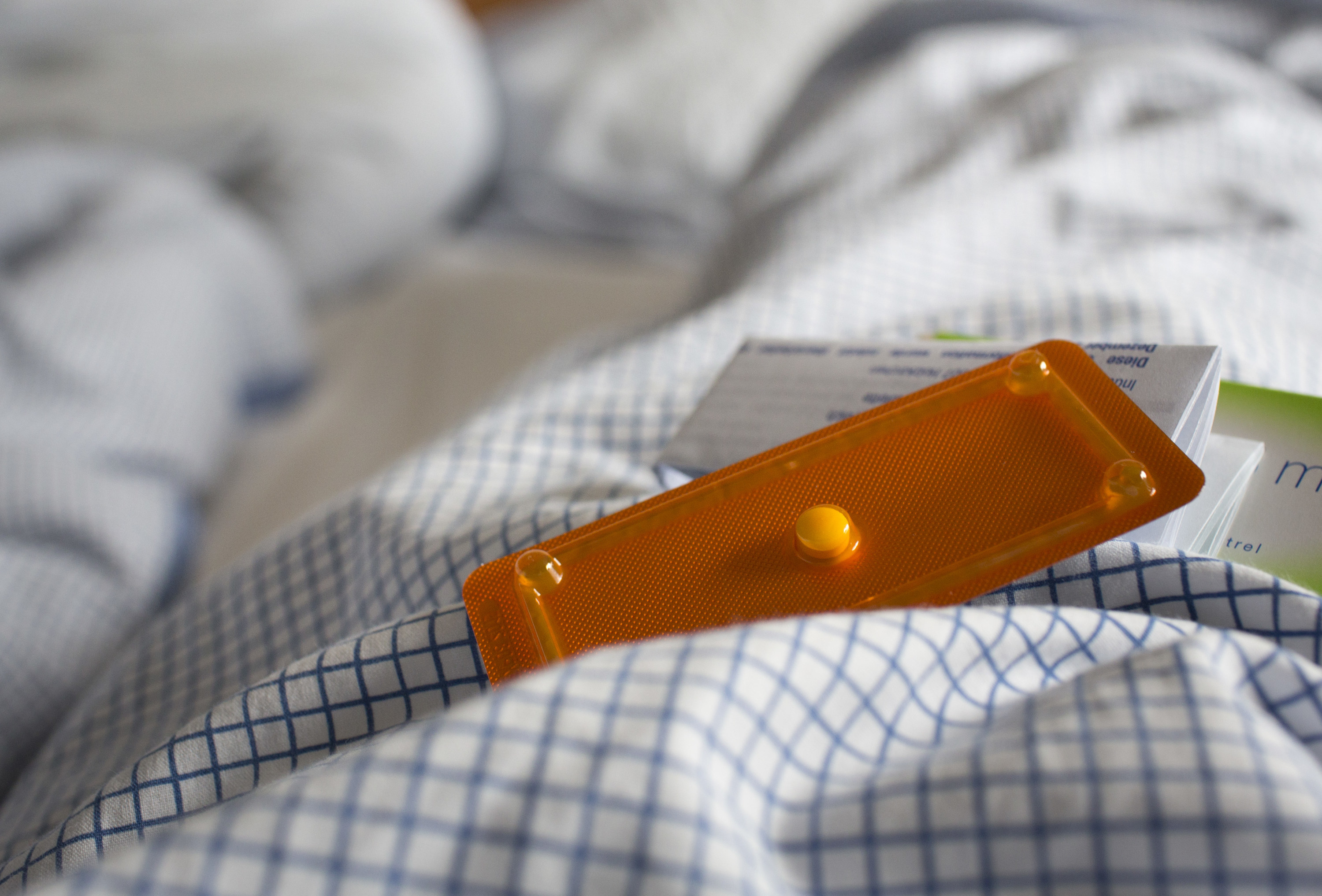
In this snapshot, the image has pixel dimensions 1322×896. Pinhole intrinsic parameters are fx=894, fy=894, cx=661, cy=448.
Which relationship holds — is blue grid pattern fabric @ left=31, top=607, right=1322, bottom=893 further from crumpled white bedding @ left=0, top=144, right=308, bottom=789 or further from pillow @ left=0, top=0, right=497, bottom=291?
pillow @ left=0, top=0, right=497, bottom=291

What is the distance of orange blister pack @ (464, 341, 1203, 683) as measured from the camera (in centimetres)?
27

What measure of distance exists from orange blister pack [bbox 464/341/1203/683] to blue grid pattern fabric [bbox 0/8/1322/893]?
25 mm

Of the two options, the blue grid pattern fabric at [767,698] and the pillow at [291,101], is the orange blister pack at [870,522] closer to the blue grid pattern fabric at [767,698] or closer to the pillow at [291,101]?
→ the blue grid pattern fabric at [767,698]

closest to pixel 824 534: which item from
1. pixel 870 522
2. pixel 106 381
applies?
pixel 870 522

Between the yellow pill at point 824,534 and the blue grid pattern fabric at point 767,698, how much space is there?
0.03 m

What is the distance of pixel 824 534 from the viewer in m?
0.27

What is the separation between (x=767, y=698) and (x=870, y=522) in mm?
80

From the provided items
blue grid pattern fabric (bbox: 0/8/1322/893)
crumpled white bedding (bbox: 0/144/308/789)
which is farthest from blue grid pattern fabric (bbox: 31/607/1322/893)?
crumpled white bedding (bbox: 0/144/308/789)

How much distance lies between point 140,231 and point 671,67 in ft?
2.04

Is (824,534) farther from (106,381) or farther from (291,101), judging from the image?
(291,101)

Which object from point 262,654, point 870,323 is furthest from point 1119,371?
point 262,654

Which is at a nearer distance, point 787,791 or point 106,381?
point 787,791

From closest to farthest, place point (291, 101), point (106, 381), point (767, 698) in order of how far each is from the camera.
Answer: point (767, 698) < point (106, 381) < point (291, 101)

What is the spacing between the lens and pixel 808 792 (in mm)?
238
